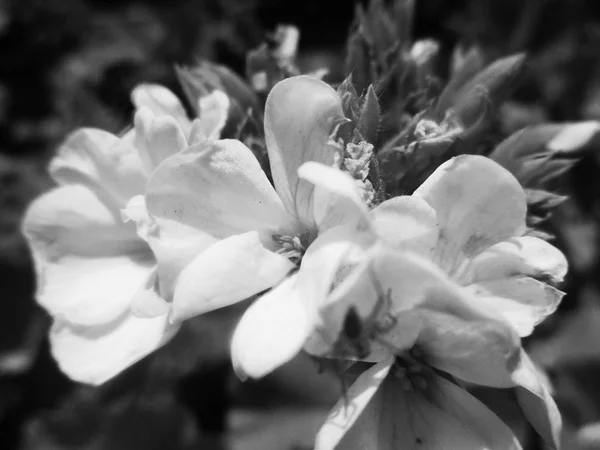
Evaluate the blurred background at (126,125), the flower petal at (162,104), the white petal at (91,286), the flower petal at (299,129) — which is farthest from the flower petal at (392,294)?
the blurred background at (126,125)

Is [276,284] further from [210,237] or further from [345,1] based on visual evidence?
[345,1]

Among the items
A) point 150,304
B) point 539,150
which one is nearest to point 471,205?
point 150,304

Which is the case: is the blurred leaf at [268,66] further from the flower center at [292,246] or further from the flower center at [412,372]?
the flower center at [412,372]

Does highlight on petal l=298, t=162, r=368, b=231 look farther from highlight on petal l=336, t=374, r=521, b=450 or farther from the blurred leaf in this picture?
the blurred leaf

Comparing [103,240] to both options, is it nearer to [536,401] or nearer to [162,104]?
[162,104]

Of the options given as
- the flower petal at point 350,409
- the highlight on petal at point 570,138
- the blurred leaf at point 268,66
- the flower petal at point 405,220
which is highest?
the flower petal at point 405,220

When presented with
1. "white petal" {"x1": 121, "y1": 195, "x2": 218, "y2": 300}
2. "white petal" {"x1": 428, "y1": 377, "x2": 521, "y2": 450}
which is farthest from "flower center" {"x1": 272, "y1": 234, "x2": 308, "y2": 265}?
"white petal" {"x1": 428, "y1": 377, "x2": 521, "y2": 450}
